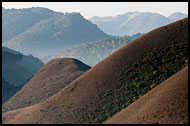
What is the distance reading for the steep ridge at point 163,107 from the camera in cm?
2716

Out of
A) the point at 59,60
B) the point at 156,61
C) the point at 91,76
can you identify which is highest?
the point at 156,61

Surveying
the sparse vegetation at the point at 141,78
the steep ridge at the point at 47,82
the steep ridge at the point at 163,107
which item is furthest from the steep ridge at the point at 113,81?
the steep ridge at the point at 47,82

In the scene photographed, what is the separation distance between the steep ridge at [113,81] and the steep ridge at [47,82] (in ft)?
40.1

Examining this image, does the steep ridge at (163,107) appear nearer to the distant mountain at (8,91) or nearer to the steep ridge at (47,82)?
the steep ridge at (47,82)

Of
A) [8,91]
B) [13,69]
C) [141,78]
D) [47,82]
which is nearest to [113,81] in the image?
[141,78]

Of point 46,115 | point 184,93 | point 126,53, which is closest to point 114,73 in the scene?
point 126,53

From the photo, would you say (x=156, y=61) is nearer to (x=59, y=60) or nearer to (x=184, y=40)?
(x=184, y=40)

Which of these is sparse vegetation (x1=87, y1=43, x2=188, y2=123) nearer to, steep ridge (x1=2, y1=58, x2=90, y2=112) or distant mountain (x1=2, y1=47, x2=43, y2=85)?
steep ridge (x1=2, y1=58, x2=90, y2=112)

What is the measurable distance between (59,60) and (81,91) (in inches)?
1474

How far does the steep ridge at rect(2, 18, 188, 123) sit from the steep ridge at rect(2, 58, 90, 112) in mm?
12208

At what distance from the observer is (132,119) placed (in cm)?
2959

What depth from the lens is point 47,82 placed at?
69875 millimetres

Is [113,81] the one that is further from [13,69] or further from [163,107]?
[13,69]

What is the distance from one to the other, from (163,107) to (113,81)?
15588mm
